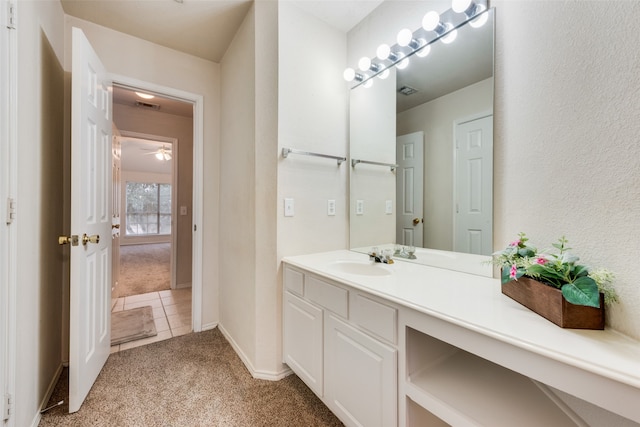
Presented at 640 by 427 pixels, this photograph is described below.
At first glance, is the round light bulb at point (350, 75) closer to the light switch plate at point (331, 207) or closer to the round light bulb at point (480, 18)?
the round light bulb at point (480, 18)

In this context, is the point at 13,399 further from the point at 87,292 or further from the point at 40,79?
the point at 40,79

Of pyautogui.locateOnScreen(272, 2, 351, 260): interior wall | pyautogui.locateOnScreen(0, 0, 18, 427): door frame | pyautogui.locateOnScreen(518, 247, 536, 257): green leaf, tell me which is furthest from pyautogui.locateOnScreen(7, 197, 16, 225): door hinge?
pyautogui.locateOnScreen(518, 247, 536, 257): green leaf

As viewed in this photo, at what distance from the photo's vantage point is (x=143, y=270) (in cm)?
459

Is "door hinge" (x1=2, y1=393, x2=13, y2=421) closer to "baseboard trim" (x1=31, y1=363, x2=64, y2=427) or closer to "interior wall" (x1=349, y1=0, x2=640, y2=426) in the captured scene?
"baseboard trim" (x1=31, y1=363, x2=64, y2=427)

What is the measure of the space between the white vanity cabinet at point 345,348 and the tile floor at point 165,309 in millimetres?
1374

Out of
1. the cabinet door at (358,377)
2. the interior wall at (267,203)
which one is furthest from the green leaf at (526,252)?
the interior wall at (267,203)

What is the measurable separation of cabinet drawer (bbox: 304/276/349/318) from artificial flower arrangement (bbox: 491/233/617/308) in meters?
0.68

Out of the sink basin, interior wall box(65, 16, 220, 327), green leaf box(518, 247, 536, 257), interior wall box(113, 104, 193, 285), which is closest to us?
green leaf box(518, 247, 536, 257)

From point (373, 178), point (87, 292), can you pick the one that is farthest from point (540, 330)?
point (87, 292)

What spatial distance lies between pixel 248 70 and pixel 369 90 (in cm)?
89

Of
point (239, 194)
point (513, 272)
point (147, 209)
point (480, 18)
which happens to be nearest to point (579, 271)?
point (513, 272)

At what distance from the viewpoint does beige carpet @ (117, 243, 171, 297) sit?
3.56m

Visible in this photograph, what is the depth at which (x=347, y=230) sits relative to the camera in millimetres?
2062

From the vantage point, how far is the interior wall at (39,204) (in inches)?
47.3
